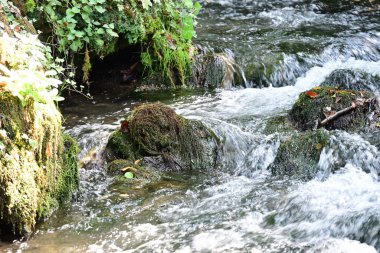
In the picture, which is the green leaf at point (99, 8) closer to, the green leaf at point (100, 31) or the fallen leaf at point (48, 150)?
the green leaf at point (100, 31)

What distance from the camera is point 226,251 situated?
13.2 ft

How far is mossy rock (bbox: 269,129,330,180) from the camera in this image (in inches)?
221

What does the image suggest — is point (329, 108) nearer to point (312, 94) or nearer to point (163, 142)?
point (312, 94)

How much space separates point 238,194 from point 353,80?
404 centimetres

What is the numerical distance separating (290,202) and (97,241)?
1821mm

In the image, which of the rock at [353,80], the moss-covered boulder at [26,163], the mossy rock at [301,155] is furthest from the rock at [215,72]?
the moss-covered boulder at [26,163]

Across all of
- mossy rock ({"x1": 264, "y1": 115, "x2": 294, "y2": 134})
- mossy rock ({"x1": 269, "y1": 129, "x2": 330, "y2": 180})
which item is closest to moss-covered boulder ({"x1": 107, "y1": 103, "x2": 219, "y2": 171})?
mossy rock ({"x1": 269, "y1": 129, "x2": 330, "y2": 180})

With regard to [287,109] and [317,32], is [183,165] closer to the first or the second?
[287,109]

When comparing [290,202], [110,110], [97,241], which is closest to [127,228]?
[97,241]

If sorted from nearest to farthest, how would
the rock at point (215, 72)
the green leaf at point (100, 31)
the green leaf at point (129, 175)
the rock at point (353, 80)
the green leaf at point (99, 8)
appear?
the green leaf at point (129, 175), the green leaf at point (99, 8), the green leaf at point (100, 31), the rock at point (353, 80), the rock at point (215, 72)

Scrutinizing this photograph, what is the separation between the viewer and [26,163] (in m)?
4.17

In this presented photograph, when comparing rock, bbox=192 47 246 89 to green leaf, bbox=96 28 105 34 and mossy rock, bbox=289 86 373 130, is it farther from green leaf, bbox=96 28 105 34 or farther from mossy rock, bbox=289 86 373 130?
green leaf, bbox=96 28 105 34

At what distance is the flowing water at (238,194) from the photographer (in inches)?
164

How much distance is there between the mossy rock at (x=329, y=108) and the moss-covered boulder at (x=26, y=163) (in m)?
3.42
